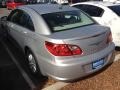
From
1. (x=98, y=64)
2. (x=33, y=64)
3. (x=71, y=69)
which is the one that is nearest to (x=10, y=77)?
(x=33, y=64)

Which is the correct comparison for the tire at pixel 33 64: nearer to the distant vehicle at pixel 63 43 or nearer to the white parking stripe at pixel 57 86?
the distant vehicle at pixel 63 43

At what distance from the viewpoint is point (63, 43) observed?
4703mm

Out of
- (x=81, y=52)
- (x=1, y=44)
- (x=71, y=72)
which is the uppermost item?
(x=81, y=52)

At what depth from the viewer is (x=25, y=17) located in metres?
6.29

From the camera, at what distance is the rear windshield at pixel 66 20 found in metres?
5.36

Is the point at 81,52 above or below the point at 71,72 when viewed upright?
above

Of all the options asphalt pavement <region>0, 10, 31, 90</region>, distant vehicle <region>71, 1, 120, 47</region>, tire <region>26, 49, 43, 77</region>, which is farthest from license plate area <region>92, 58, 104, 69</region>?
distant vehicle <region>71, 1, 120, 47</region>

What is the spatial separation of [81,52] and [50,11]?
4.99 ft

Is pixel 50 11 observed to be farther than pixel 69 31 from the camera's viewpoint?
Yes

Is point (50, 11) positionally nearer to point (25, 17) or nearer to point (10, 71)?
point (25, 17)

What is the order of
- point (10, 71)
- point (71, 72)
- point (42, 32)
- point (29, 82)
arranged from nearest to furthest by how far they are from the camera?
point (71, 72) < point (42, 32) < point (29, 82) < point (10, 71)

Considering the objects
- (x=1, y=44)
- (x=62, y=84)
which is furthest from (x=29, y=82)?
(x=1, y=44)

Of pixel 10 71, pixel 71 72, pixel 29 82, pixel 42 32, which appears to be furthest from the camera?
pixel 10 71

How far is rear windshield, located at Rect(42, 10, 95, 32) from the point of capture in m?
5.36
